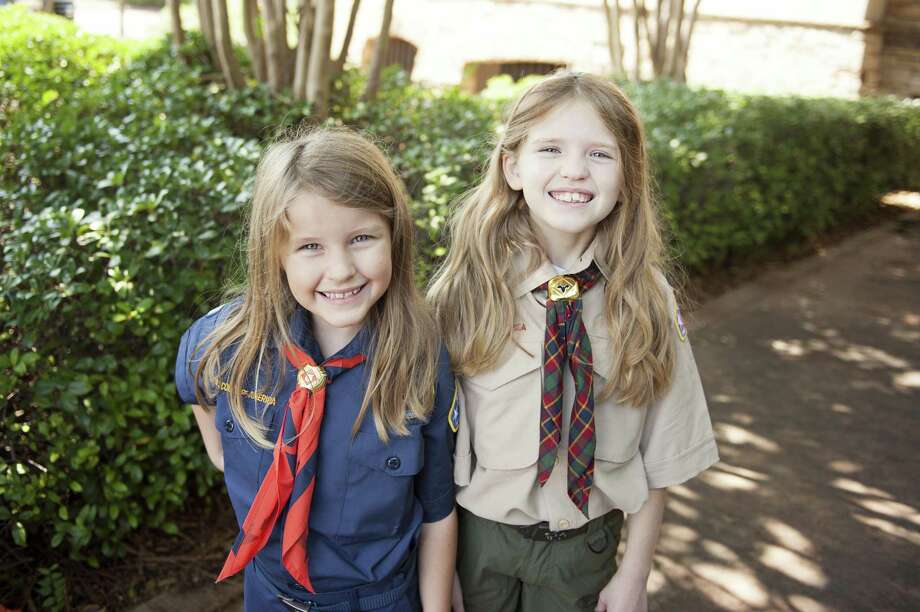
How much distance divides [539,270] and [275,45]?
388cm

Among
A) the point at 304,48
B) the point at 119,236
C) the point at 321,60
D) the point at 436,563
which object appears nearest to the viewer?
the point at 436,563

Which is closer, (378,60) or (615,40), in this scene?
(378,60)

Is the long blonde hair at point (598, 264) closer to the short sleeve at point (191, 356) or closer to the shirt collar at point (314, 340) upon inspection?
the shirt collar at point (314, 340)

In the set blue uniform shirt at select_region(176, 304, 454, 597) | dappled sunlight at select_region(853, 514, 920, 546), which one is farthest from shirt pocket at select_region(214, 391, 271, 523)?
dappled sunlight at select_region(853, 514, 920, 546)

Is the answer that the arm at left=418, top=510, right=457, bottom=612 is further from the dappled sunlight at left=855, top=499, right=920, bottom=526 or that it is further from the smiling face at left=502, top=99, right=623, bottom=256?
the dappled sunlight at left=855, top=499, right=920, bottom=526

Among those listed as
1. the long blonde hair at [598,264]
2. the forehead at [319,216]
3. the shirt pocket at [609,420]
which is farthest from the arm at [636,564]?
the forehead at [319,216]

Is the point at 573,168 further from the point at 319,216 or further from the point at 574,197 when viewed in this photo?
the point at 319,216

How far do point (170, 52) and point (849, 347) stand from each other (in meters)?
4.91

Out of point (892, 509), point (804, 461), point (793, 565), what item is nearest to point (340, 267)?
point (793, 565)

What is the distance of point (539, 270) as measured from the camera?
1.96 m

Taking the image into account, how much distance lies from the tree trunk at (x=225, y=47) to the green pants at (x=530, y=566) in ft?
13.3

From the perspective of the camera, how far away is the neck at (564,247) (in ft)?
6.49

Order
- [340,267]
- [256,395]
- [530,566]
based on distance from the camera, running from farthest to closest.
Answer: [530,566] → [256,395] → [340,267]

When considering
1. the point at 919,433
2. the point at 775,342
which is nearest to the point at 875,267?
the point at 775,342
